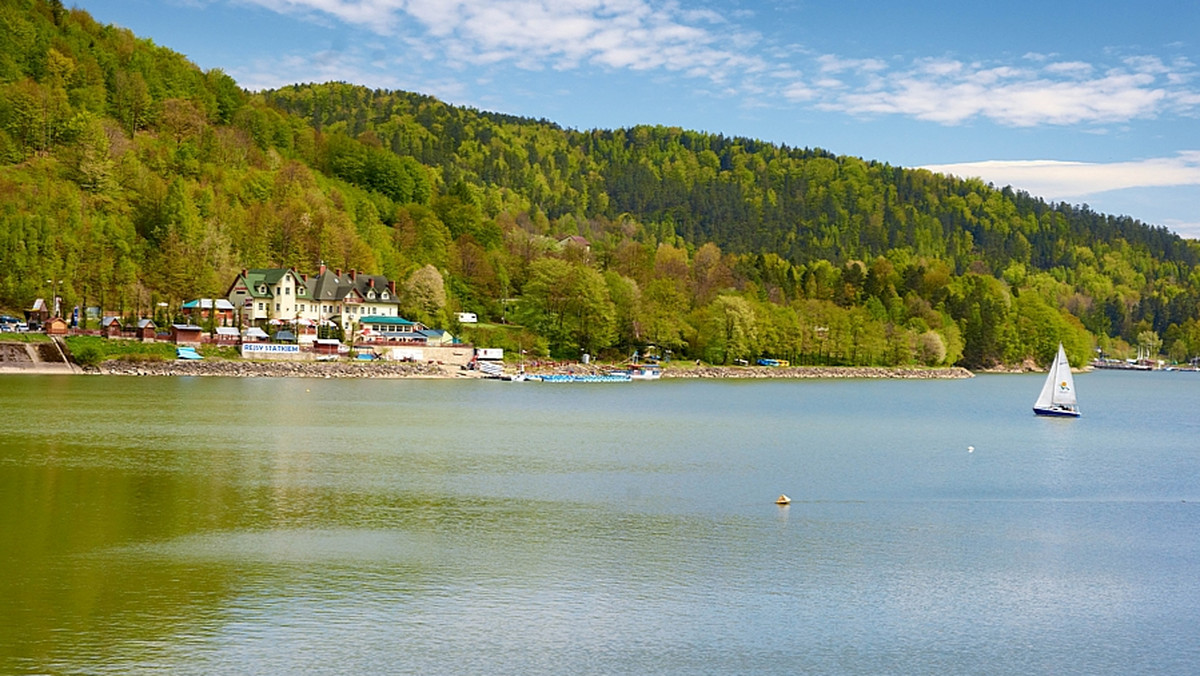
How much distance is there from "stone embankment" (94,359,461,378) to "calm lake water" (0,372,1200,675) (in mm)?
28719

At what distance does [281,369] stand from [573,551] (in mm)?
62801

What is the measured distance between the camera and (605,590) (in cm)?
2036

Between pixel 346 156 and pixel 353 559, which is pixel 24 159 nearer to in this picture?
pixel 346 156

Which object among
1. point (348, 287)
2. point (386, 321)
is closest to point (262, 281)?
point (348, 287)

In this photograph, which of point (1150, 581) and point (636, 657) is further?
point (1150, 581)

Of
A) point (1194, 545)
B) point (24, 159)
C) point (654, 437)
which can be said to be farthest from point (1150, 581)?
point (24, 159)

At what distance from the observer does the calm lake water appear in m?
17.1

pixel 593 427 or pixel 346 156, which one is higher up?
pixel 346 156

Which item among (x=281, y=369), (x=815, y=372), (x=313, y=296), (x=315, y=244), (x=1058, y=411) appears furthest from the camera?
(x=815, y=372)

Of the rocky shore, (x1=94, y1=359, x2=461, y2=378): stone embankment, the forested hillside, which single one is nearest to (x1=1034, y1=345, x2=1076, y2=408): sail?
the rocky shore

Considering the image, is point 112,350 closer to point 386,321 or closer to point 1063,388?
point 386,321

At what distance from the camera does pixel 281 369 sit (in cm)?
8169

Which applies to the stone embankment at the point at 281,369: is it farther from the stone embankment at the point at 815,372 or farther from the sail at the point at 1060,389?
the sail at the point at 1060,389

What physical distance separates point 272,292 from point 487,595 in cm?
7871
